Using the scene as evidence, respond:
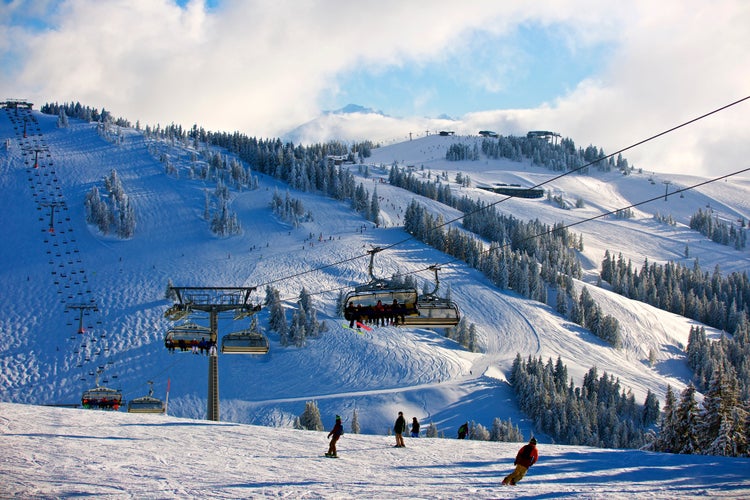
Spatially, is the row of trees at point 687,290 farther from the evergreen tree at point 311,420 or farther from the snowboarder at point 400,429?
the snowboarder at point 400,429

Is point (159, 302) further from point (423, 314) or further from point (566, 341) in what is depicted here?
point (423, 314)

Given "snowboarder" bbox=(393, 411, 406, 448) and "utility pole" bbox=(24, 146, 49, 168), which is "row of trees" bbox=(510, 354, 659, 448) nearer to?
"snowboarder" bbox=(393, 411, 406, 448)

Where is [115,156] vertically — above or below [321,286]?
above

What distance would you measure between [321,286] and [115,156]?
→ 7812 centimetres

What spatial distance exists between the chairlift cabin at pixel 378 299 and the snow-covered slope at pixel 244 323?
2769 centimetres

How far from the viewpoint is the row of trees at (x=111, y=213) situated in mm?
119125

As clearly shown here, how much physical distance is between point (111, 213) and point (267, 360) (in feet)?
178

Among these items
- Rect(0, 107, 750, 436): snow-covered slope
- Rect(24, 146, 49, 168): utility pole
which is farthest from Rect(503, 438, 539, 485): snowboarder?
Rect(24, 146, 49, 168): utility pole

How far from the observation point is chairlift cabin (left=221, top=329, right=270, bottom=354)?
31.4 meters

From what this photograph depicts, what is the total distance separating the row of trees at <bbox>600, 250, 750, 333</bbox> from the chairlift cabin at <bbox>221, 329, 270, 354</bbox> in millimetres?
120752

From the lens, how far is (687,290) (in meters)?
153

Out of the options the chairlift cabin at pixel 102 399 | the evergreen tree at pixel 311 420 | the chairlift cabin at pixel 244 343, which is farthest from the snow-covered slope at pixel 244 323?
the chairlift cabin at pixel 244 343

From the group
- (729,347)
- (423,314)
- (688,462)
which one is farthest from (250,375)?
(729,347)

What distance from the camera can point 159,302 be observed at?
304 feet
